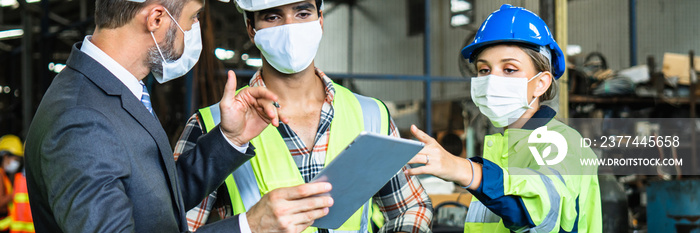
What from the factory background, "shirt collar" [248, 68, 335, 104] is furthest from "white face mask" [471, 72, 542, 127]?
the factory background

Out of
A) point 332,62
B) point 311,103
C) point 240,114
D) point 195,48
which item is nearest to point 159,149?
point 240,114

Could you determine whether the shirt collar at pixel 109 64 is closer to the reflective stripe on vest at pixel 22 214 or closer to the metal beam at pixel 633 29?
the reflective stripe on vest at pixel 22 214

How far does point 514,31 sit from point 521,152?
0.38 meters

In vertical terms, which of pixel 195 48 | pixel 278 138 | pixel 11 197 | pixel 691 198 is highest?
pixel 195 48

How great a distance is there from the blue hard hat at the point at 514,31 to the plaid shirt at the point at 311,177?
441 mm

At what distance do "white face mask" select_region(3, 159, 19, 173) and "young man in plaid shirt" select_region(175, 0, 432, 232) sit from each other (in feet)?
21.5

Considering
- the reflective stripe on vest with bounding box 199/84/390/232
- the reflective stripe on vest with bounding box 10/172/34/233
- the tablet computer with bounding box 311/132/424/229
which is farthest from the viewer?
the reflective stripe on vest with bounding box 10/172/34/233

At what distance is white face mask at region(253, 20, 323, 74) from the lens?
6.59 ft

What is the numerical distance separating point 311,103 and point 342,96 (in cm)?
11

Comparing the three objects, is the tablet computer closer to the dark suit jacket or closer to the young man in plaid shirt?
the dark suit jacket

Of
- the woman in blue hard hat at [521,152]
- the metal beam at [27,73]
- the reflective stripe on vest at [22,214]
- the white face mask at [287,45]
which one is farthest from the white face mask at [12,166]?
the woman in blue hard hat at [521,152]

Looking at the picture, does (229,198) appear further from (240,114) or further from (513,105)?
(513,105)

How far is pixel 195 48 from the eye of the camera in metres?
1.84

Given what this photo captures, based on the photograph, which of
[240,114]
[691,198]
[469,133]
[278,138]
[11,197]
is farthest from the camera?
[11,197]
